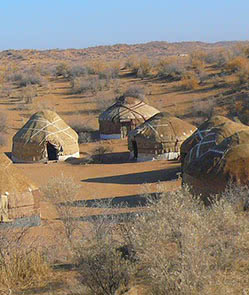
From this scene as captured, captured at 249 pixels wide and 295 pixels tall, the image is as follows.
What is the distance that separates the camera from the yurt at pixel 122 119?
25375mm

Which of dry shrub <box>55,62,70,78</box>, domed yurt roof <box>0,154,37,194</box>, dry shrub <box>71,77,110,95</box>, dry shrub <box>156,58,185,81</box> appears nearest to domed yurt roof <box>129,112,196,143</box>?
domed yurt roof <box>0,154,37,194</box>

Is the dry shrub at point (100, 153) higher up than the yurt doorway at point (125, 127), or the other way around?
the yurt doorway at point (125, 127)

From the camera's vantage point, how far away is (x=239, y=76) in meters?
32.0

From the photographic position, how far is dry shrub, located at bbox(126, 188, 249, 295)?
5.37 meters

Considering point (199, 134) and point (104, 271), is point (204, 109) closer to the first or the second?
point (199, 134)

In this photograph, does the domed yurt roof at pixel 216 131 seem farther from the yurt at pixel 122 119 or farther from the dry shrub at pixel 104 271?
the dry shrub at pixel 104 271

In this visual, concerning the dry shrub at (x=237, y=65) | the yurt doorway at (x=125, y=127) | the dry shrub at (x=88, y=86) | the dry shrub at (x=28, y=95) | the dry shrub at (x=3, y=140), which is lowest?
the dry shrub at (x=3, y=140)

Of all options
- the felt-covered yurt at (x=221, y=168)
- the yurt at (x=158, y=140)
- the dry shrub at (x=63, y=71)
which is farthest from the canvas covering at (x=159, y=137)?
the dry shrub at (x=63, y=71)

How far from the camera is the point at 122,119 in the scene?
83.1ft

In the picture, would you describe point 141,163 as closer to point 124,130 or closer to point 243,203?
point 124,130

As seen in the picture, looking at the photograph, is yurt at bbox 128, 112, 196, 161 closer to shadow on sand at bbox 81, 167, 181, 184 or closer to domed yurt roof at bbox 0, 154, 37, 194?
shadow on sand at bbox 81, 167, 181, 184

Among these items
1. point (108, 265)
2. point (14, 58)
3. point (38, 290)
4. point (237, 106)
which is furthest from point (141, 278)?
point (14, 58)

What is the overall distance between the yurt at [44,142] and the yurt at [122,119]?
395cm

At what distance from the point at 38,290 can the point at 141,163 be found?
42.1 feet
